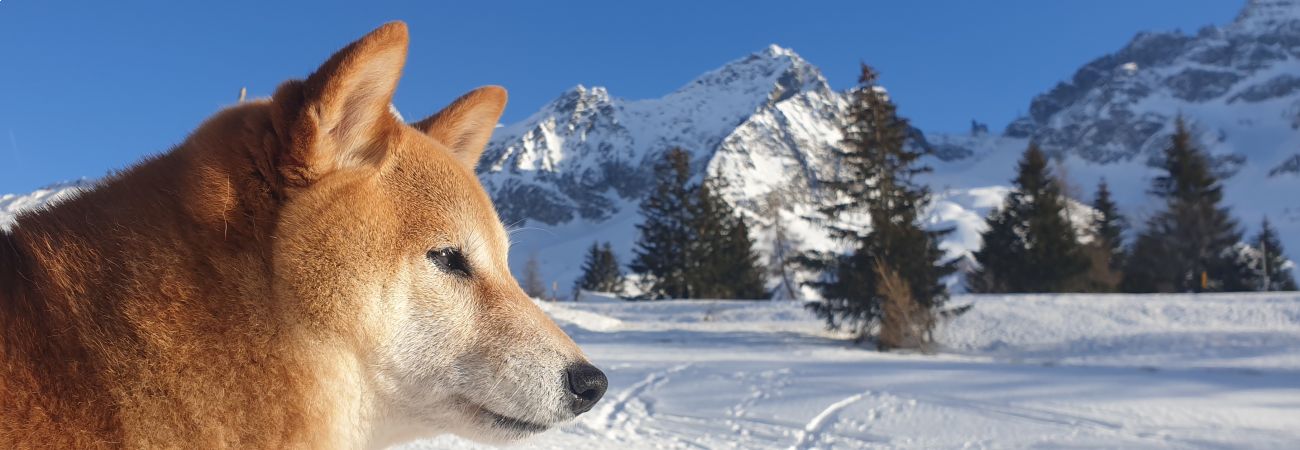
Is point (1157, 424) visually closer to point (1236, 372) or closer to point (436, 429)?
point (1236, 372)

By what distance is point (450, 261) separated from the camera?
1970mm

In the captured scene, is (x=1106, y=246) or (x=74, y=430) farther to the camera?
(x=1106, y=246)

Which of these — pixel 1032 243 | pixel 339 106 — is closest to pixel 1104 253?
pixel 1032 243

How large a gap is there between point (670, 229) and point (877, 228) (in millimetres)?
17431

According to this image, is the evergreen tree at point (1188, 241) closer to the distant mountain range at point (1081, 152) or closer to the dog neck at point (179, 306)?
the dog neck at point (179, 306)

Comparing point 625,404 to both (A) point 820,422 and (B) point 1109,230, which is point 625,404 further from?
(B) point 1109,230

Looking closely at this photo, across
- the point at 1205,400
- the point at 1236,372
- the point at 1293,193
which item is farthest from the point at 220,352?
the point at 1293,193

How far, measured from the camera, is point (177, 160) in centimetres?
179

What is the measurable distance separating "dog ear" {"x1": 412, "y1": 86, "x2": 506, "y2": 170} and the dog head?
0.33m

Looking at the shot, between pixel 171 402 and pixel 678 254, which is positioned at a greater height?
pixel 678 254

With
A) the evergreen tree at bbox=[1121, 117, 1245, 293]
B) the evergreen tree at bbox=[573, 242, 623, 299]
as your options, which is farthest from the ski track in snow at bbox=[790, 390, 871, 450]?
the evergreen tree at bbox=[573, 242, 623, 299]

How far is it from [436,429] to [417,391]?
0.15 m

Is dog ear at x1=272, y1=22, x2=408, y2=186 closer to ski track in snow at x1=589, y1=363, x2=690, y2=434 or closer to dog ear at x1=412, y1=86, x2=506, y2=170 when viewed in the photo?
dog ear at x1=412, y1=86, x2=506, y2=170

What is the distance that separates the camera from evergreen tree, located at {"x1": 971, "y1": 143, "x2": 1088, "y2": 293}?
98.2 feet
